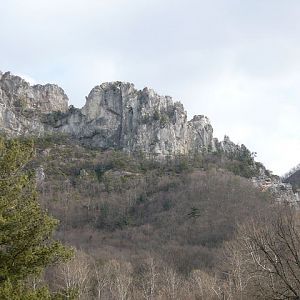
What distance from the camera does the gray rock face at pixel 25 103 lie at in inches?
4860

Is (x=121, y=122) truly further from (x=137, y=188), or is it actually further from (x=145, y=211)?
(x=145, y=211)

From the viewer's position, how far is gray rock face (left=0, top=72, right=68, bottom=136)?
12344 cm

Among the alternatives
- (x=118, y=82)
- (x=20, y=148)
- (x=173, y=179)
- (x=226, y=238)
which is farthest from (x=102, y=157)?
(x=20, y=148)

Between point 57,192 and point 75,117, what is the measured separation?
38703 mm

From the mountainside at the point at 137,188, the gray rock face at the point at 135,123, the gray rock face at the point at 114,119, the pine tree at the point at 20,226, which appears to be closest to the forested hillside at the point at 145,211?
the mountainside at the point at 137,188

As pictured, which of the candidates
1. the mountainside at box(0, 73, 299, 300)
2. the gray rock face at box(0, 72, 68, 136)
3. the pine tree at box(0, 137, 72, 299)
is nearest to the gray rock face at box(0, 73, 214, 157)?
the gray rock face at box(0, 72, 68, 136)

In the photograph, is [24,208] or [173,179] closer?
[24,208]

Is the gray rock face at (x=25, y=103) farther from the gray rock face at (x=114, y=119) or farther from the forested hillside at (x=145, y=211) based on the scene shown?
the forested hillside at (x=145, y=211)

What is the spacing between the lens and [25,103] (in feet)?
439

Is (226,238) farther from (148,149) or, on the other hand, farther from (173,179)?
(148,149)

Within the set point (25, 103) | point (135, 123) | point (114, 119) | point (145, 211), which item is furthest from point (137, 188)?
point (25, 103)

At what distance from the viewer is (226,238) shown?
69.8m

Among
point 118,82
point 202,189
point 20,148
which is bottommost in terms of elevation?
point 20,148

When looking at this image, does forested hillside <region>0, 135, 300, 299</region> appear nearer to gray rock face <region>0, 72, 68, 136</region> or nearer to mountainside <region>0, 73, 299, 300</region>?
mountainside <region>0, 73, 299, 300</region>
